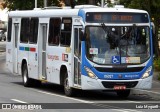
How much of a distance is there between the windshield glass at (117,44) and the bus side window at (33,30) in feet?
15.5

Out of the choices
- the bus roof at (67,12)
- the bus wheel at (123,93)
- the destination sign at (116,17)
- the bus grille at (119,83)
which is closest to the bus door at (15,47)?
the bus roof at (67,12)

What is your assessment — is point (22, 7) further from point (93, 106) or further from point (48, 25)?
point (93, 106)

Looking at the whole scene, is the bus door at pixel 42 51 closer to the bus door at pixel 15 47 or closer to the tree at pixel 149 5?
the bus door at pixel 15 47

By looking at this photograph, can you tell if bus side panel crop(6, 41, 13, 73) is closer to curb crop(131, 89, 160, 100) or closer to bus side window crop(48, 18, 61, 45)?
bus side window crop(48, 18, 61, 45)

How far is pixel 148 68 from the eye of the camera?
19031mm

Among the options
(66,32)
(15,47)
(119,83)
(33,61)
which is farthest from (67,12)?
(15,47)

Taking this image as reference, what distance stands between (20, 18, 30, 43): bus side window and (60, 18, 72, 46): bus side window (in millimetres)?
3837

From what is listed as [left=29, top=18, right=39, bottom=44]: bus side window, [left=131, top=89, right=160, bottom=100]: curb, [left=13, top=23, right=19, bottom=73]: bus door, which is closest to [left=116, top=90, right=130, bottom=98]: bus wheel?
[left=131, top=89, right=160, bottom=100]: curb

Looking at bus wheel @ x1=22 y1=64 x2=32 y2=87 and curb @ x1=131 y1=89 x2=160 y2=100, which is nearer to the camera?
curb @ x1=131 y1=89 x2=160 y2=100

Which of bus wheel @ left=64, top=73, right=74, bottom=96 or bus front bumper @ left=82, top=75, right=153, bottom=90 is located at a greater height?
bus front bumper @ left=82, top=75, right=153, bottom=90

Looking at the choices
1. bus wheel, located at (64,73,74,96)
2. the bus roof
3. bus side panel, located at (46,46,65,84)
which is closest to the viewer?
the bus roof

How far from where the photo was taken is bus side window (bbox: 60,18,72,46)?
65.1 ft

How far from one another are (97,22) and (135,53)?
5.03ft

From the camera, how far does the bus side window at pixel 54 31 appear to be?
2084cm
